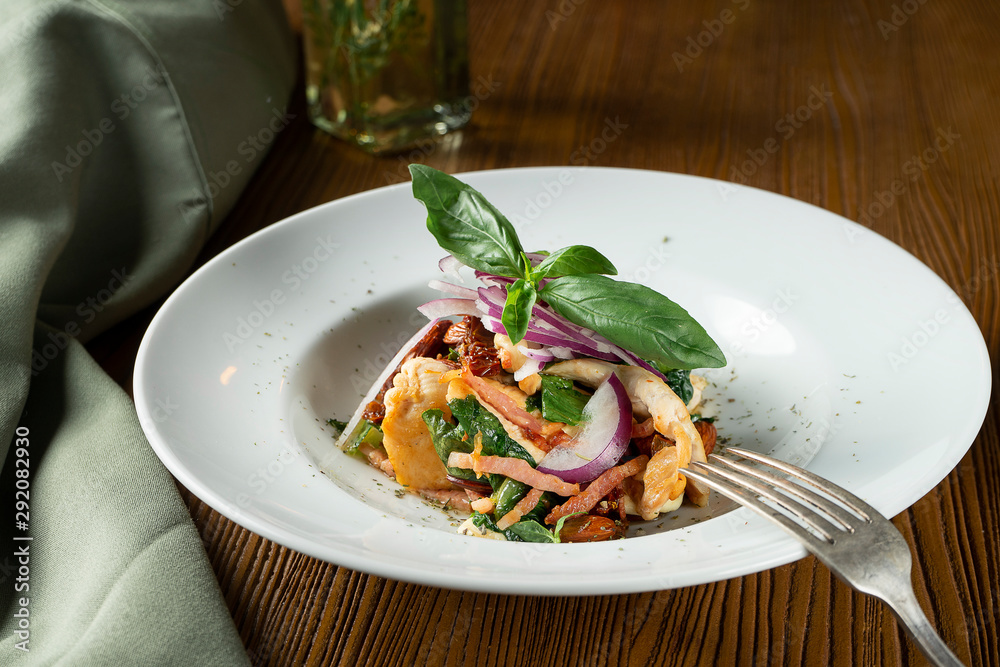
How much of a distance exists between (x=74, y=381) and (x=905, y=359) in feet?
6.23

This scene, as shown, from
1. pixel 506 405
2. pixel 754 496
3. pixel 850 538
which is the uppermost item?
pixel 850 538

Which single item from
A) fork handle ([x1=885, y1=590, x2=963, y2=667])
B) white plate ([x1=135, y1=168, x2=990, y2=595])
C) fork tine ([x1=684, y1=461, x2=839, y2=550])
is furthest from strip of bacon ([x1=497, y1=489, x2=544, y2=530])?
fork handle ([x1=885, y1=590, x2=963, y2=667])

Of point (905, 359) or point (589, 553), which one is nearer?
point (589, 553)

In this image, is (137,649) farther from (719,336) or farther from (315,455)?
(719,336)

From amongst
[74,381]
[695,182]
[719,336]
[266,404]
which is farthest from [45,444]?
[695,182]

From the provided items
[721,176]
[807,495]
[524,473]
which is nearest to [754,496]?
[807,495]

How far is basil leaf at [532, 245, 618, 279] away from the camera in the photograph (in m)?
1.77

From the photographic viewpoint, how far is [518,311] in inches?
65.3

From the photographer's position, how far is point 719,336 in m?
2.20

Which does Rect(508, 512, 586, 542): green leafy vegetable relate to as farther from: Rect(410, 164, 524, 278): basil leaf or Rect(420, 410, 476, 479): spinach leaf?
Rect(410, 164, 524, 278): basil leaf

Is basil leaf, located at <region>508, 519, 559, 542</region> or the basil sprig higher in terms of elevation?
the basil sprig

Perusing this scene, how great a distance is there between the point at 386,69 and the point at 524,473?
1.75 meters

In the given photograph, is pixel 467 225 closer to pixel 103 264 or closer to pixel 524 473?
pixel 524 473

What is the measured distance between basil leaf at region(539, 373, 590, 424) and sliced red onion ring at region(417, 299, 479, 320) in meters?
0.25
